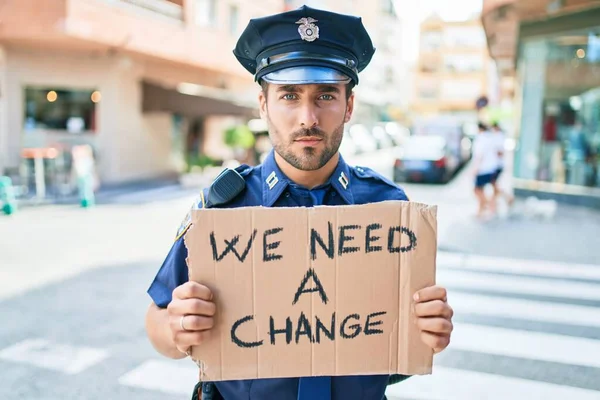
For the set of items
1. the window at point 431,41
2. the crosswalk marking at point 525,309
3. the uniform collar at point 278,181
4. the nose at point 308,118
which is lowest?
the crosswalk marking at point 525,309

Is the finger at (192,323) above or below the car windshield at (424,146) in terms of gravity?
above

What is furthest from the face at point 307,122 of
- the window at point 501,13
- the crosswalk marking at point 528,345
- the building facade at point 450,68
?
the building facade at point 450,68

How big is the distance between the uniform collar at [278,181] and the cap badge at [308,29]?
359 mm

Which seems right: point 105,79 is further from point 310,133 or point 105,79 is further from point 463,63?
point 463,63

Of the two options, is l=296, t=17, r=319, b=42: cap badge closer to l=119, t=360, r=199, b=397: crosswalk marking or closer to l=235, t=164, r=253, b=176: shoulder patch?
l=235, t=164, r=253, b=176: shoulder patch

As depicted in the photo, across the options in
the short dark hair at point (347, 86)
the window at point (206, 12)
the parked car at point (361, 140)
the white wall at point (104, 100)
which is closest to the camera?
the short dark hair at point (347, 86)

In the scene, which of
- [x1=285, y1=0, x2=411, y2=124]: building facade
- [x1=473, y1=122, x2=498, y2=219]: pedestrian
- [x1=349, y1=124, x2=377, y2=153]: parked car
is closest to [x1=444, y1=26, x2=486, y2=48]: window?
[x1=285, y1=0, x2=411, y2=124]: building facade

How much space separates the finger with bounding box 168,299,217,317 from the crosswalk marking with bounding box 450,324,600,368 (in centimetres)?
393

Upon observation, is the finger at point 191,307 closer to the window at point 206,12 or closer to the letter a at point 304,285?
the letter a at point 304,285

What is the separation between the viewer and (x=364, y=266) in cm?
168

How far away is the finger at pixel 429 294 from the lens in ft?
5.33

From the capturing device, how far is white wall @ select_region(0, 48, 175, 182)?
683 inches

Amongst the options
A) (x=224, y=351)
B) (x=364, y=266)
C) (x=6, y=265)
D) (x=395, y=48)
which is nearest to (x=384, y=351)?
(x=364, y=266)

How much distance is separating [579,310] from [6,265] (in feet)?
21.7
